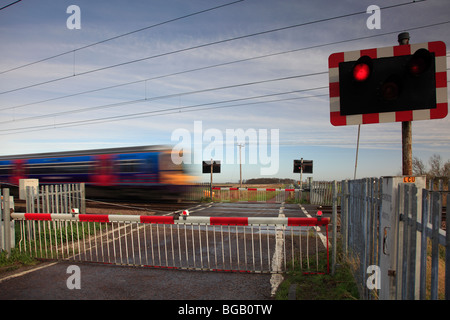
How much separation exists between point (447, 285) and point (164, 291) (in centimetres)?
365

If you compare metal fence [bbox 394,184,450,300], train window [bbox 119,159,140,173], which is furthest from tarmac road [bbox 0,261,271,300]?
train window [bbox 119,159,140,173]

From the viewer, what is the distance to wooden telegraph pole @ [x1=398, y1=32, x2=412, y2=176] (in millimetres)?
4391

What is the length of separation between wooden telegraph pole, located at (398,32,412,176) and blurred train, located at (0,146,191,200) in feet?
45.0

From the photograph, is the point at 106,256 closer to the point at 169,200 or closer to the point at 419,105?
the point at 419,105

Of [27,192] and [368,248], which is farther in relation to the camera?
[27,192]

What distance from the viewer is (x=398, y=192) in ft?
10.2

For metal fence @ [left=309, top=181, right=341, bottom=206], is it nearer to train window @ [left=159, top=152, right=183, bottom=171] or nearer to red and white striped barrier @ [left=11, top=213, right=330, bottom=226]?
train window @ [left=159, top=152, right=183, bottom=171]

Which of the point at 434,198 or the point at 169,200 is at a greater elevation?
the point at 434,198

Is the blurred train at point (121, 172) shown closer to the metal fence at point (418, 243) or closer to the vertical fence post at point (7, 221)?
the vertical fence post at point (7, 221)

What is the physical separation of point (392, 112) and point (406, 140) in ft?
1.65

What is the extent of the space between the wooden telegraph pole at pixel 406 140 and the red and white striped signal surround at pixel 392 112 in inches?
8.7
